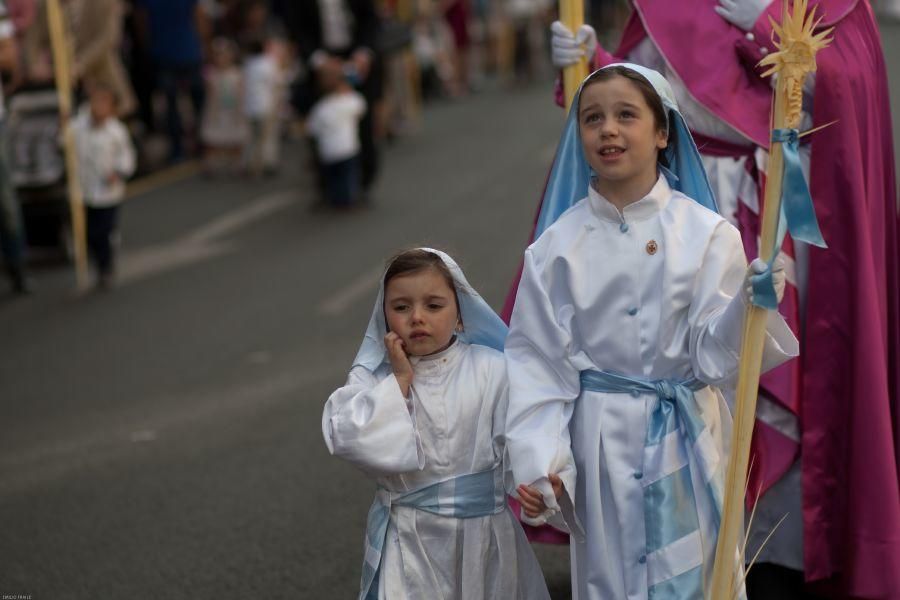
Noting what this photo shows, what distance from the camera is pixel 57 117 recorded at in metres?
10.5

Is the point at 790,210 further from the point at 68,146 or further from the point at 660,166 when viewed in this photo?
the point at 68,146

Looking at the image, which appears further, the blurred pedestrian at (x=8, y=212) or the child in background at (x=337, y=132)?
the child in background at (x=337, y=132)

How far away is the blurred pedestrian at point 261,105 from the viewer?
46.4ft

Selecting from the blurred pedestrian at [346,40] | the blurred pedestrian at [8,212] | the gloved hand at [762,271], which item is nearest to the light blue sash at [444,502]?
the gloved hand at [762,271]

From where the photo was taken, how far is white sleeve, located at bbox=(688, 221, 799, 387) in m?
3.61

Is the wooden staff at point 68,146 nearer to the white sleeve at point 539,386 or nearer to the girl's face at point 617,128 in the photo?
the white sleeve at point 539,386

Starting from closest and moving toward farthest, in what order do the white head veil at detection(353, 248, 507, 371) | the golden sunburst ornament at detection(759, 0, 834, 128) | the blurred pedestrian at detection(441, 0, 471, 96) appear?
the golden sunburst ornament at detection(759, 0, 834, 128) < the white head veil at detection(353, 248, 507, 371) < the blurred pedestrian at detection(441, 0, 471, 96)

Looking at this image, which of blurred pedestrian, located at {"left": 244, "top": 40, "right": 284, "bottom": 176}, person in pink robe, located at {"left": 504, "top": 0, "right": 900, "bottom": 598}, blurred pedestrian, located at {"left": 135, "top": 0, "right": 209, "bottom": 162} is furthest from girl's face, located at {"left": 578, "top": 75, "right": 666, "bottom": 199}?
blurred pedestrian, located at {"left": 135, "top": 0, "right": 209, "bottom": 162}

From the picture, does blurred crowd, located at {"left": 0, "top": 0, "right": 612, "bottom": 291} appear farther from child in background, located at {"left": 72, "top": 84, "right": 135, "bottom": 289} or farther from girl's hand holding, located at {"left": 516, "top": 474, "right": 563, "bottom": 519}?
girl's hand holding, located at {"left": 516, "top": 474, "right": 563, "bottom": 519}

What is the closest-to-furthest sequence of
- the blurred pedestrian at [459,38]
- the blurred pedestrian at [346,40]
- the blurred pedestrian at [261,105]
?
1. the blurred pedestrian at [346,40]
2. the blurred pedestrian at [261,105]
3. the blurred pedestrian at [459,38]

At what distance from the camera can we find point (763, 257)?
3.31 m

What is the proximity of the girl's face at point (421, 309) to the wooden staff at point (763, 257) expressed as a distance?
849 millimetres

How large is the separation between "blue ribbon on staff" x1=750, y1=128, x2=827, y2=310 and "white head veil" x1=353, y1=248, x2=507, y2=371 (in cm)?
90

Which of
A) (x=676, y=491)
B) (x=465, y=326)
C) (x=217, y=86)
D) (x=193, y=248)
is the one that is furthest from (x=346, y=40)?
(x=676, y=491)
